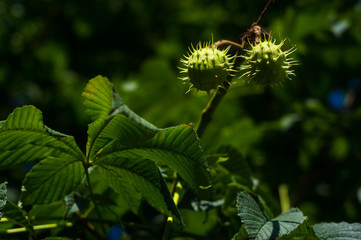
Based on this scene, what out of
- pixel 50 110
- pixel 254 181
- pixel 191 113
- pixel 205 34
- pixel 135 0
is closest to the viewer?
pixel 254 181

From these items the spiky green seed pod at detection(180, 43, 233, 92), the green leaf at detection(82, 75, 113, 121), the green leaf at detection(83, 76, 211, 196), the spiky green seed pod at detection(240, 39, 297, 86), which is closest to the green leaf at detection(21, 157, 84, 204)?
the green leaf at detection(83, 76, 211, 196)

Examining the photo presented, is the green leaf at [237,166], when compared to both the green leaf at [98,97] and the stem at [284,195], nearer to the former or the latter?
the green leaf at [98,97]

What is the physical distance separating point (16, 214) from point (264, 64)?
3.18 feet

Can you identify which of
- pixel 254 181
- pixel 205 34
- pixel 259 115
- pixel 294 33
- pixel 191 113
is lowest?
pixel 254 181

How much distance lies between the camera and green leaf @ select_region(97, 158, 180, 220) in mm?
1310

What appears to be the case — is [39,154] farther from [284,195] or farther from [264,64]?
[284,195]

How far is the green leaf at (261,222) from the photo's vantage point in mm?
1158

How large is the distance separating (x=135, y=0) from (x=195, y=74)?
393cm

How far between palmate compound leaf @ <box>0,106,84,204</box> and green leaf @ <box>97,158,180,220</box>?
0.33 ft

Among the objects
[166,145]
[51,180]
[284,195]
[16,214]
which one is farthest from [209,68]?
[284,195]

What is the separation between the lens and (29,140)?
128 cm

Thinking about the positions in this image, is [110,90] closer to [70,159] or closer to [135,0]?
[70,159]

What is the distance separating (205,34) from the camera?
4.20 metres

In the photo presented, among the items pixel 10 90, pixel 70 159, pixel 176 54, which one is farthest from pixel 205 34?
pixel 70 159
